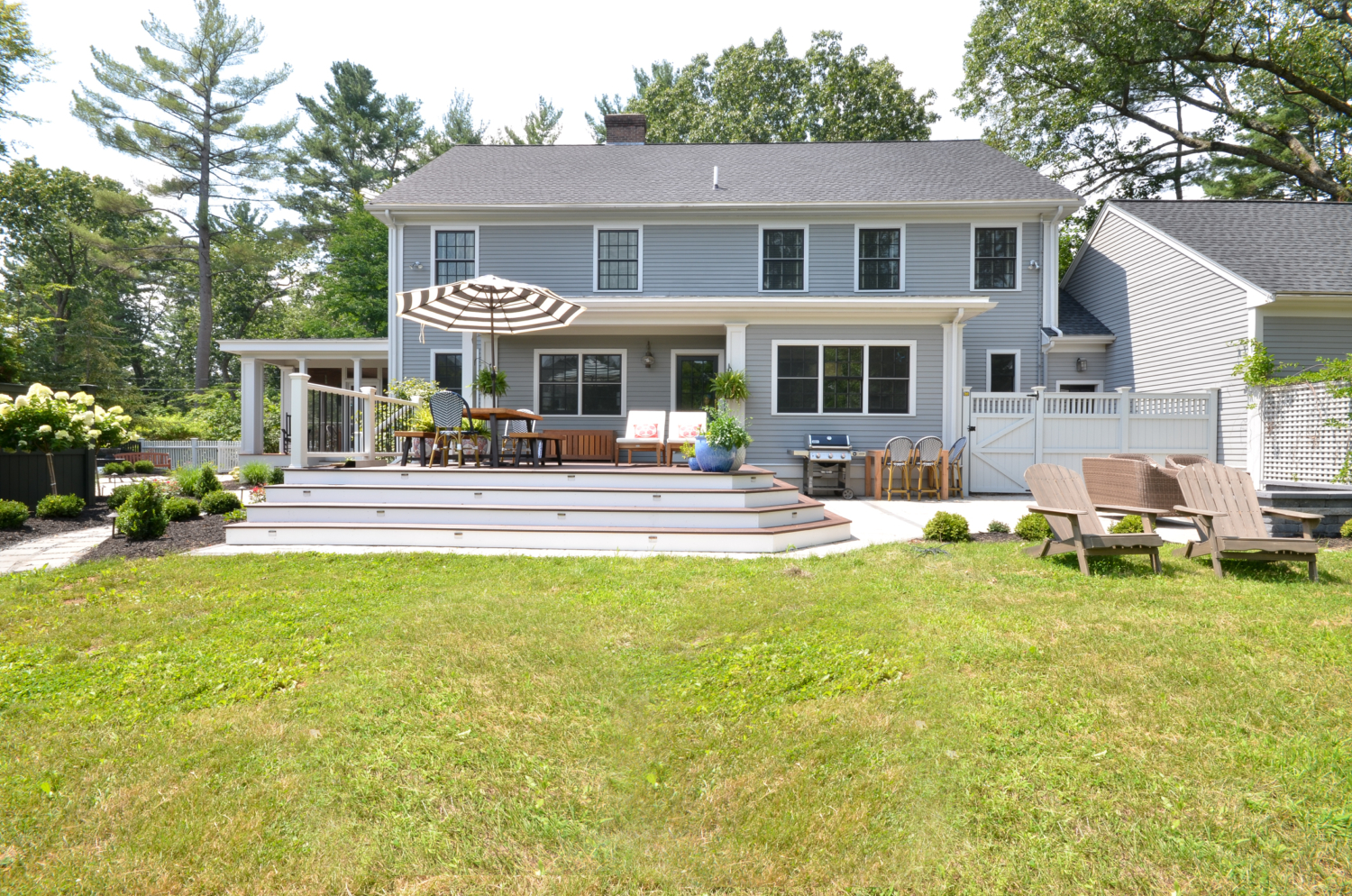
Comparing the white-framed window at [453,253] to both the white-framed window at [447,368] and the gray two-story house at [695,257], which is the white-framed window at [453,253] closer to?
the gray two-story house at [695,257]

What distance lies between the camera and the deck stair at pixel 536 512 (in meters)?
7.40

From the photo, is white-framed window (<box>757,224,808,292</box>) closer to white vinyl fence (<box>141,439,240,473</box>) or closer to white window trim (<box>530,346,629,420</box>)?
white window trim (<box>530,346,629,420</box>)

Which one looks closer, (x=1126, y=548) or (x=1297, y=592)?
(x=1297, y=592)

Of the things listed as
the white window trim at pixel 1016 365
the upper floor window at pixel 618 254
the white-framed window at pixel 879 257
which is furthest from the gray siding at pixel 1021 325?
the upper floor window at pixel 618 254

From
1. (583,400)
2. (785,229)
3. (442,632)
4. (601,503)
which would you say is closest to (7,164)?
(583,400)

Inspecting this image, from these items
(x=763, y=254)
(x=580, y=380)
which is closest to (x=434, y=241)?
(x=580, y=380)

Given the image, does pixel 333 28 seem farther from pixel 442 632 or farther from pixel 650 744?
pixel 650 744

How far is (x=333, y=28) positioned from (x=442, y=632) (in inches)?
298

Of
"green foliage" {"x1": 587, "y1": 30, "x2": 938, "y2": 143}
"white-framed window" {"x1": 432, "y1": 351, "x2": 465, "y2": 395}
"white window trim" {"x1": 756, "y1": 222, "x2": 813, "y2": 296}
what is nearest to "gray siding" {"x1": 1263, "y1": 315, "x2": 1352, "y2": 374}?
"white window trim" {"x1": 756, "y1": 222, "x2": 813, "y2": 296}

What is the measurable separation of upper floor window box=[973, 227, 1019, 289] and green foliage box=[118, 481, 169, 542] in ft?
46.7

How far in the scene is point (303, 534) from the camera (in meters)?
7.46

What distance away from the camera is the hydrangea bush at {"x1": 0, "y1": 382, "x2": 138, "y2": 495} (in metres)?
9.60

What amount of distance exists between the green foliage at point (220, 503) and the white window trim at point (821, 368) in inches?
333

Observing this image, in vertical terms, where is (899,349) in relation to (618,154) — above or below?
below
